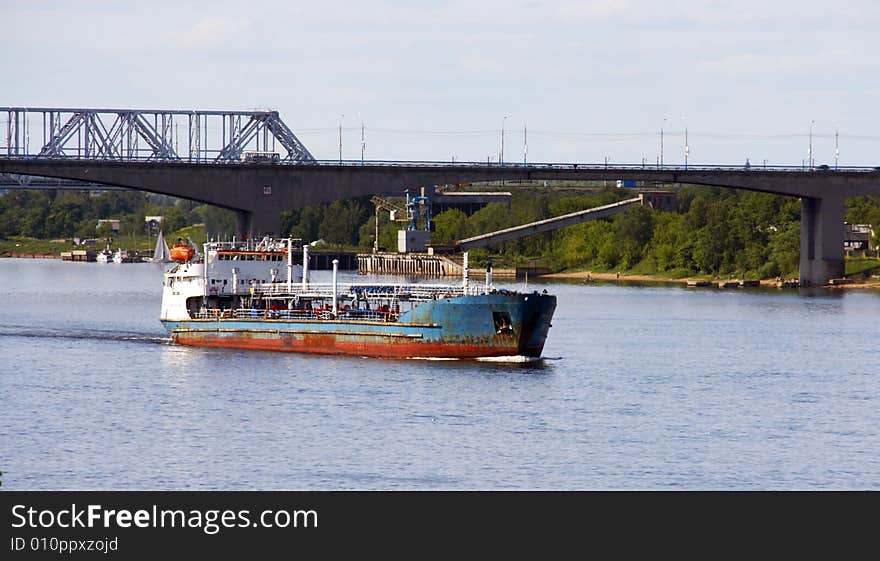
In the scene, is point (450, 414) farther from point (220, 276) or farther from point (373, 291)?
point (220, 276)

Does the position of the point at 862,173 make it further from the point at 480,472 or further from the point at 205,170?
the point at 480,472

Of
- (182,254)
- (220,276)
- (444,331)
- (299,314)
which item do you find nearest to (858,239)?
(182,254)

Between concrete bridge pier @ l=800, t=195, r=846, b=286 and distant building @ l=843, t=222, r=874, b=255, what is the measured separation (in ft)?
51.0

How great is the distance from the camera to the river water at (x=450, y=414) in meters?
50.9

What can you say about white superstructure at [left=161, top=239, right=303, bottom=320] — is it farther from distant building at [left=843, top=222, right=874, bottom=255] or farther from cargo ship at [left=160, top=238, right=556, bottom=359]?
distant building at [left=843, top=222, right=874, bottom=255]

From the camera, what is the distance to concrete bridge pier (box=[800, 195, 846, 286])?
158625mm

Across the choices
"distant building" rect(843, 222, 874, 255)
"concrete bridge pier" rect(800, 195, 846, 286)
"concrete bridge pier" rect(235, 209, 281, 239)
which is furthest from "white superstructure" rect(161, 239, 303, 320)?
"distant building" rect(843, 222, 874, 255)

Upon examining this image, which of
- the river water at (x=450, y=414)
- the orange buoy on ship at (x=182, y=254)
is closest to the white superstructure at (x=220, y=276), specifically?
the orange buoy on ship at (x=182, y=254)

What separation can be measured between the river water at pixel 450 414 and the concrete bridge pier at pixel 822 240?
197 ft

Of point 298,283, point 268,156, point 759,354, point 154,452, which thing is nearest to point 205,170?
point 268,156

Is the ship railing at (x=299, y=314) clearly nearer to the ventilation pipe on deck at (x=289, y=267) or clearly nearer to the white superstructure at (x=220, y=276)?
the white superstructure at (x=220, y=276)

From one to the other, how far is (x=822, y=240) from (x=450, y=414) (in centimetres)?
10202
